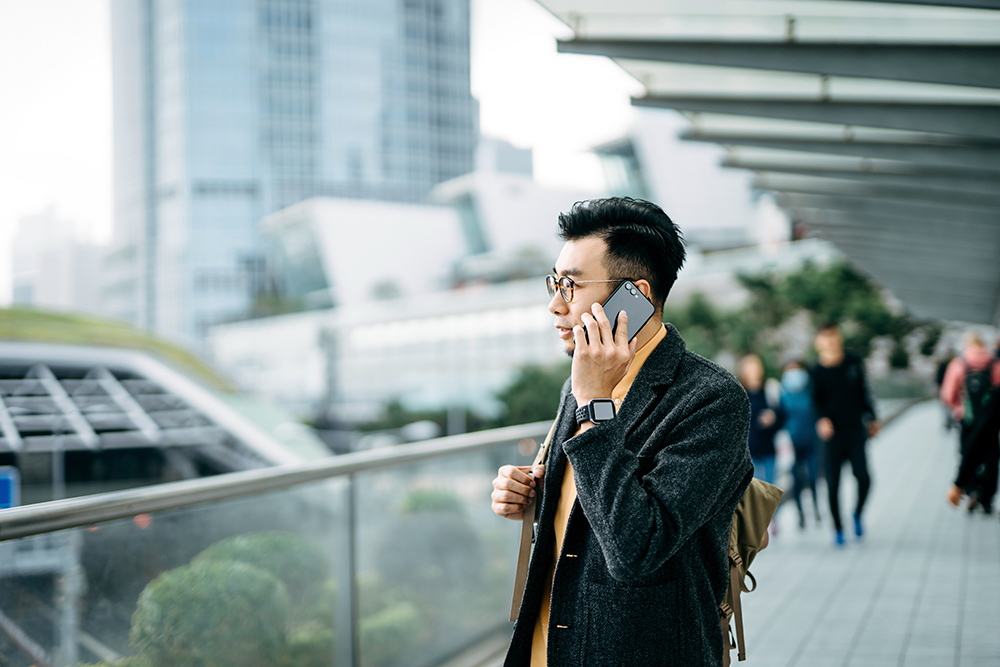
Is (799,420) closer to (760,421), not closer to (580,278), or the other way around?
(760,421)

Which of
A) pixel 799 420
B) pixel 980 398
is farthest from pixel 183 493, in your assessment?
pixel 980 398

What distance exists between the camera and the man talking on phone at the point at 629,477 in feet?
4.91

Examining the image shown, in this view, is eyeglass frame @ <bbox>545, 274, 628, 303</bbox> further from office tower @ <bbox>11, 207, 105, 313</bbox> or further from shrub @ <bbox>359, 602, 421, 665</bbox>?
office tower @ <bbox>11, 207, 105, 313</bbox>

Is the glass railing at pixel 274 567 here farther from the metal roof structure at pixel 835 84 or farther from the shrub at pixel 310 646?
the metal roof structure at pixel 835 84

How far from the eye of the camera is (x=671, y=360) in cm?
172

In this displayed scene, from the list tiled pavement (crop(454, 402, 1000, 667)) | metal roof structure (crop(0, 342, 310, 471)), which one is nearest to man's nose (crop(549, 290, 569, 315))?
tiled pavement (crop(454, 402, 1000, 667))

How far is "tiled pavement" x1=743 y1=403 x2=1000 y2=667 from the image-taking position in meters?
4.48

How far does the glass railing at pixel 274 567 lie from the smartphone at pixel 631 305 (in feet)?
5.46

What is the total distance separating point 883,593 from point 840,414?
71.7 inches

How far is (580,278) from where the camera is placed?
1.73 meters

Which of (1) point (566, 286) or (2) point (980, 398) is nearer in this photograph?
(1) point (566, 286)

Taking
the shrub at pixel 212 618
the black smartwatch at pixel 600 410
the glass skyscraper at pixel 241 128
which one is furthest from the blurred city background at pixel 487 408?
the glass skyscraper at pixel 241 128

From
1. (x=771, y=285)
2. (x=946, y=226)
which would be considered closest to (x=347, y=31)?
(x=771, y=285)

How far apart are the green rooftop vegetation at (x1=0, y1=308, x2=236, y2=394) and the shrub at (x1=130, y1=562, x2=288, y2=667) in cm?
2012
